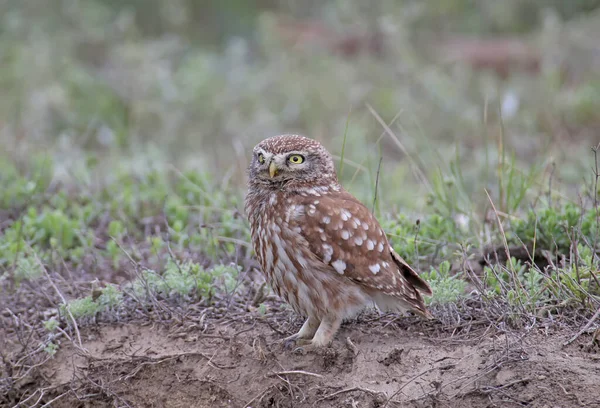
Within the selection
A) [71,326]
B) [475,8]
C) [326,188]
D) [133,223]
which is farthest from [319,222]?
[475,8]

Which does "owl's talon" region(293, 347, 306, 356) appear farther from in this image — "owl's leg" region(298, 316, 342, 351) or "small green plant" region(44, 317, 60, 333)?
"small green plant" region(44, 317, 60, 333)

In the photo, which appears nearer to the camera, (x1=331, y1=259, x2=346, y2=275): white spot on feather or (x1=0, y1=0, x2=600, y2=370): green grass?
(x1=331, y1=259, x2=346, y2=275): white spot on feather

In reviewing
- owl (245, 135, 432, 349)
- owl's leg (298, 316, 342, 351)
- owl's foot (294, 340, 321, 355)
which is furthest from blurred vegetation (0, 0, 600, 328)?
owl's foot (294, 340, 321, 355)

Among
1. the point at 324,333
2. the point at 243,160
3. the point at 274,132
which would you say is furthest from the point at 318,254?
the point at 274,132

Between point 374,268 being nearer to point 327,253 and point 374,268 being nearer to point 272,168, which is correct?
point 327,253

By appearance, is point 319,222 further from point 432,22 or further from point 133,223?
point 432,22

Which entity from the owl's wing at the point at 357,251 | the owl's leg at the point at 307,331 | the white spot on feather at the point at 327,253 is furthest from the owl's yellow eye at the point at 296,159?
the owl's leg at the point at 307,331

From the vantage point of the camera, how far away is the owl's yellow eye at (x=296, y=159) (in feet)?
13.4

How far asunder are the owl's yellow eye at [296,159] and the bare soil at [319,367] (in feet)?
2.83

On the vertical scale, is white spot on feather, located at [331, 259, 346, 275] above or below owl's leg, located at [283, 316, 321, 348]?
above

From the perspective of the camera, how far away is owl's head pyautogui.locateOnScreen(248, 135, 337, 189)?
4.07 m

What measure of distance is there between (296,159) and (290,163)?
4cm

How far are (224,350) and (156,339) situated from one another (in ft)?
1.37

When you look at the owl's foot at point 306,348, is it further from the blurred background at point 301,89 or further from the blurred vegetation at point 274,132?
the blurred background at point 301,89
